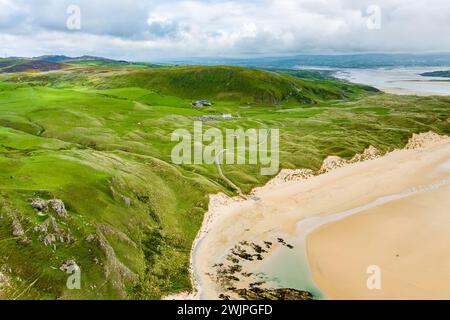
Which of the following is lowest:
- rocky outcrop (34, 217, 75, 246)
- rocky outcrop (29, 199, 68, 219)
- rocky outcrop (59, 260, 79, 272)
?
rocky outcrop (59, 260, 79, 272)

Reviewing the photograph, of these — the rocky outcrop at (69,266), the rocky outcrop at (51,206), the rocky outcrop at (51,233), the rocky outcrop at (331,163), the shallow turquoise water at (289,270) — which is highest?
the rocky outcrop at (51,206)

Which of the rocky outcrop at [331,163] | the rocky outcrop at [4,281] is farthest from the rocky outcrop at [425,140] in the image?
the rocky outcrop at [4,281]

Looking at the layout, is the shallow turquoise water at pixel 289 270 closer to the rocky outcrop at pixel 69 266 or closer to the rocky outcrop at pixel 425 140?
the rocky outcrop at pixel 69 266

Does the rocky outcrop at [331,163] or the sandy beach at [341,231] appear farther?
the rocky outcrop at [331,163]

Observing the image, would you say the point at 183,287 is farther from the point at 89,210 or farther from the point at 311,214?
the point at 311,214

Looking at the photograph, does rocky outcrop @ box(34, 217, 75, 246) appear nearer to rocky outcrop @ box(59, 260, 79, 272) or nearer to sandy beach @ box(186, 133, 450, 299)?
rocky outcrop @ box(59, 260, 79, 272)

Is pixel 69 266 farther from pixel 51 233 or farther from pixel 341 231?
pixel 341 231

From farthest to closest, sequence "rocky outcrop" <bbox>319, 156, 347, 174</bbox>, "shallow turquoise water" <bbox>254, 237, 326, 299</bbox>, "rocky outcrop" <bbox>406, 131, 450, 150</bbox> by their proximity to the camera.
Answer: "rocky outcrop" <bbox>406, 131, 450, 150</bbox> → "rocky outcrop" <bbox>319, 156, 347, 174</bbox> → "shallow turquoise water" <bbox>254, 237, 326, 299</bbox>

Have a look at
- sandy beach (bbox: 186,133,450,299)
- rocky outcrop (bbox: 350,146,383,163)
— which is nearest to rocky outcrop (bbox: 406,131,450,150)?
rocky outcrop (bbox: 350,146,383,163)

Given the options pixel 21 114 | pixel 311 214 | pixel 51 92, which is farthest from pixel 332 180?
pixel 51 92
